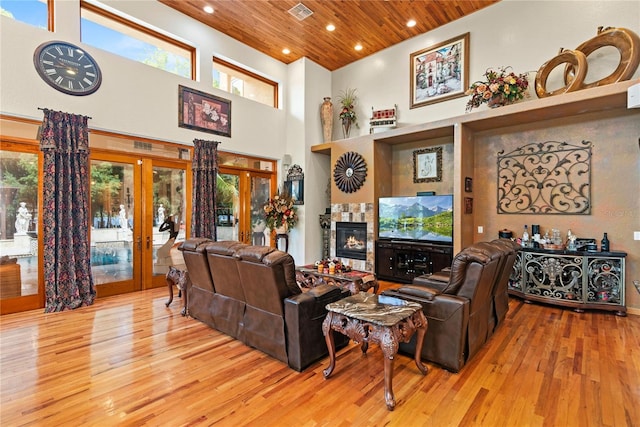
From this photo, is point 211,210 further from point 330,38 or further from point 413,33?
point 413,33

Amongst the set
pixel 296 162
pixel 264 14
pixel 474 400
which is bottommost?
pixel 474 400

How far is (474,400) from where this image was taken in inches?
85.9

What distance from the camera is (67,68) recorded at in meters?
4.25

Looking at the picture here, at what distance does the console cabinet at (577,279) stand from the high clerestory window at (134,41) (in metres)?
6.73

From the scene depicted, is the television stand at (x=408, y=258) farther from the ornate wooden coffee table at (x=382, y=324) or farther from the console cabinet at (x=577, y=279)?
the ornate wooden coffee table at (x=382, y=324)

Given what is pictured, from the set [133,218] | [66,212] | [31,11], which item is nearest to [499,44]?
[133,218]

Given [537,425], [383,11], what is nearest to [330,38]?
[383,11]

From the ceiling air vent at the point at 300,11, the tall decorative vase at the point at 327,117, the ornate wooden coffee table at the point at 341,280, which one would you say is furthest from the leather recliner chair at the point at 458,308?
the tall decorative vase at the point at 327,117

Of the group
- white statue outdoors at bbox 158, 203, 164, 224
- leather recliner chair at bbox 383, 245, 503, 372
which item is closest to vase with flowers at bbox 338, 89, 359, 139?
white statue outdoors at bbox 158, 203, 164, 224

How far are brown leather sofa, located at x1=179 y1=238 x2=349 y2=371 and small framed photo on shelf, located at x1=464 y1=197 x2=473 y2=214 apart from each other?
10.5ft

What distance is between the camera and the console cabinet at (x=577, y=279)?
12.8ft

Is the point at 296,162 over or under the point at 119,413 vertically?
over

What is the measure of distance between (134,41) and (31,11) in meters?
1.27

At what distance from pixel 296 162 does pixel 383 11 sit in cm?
343
